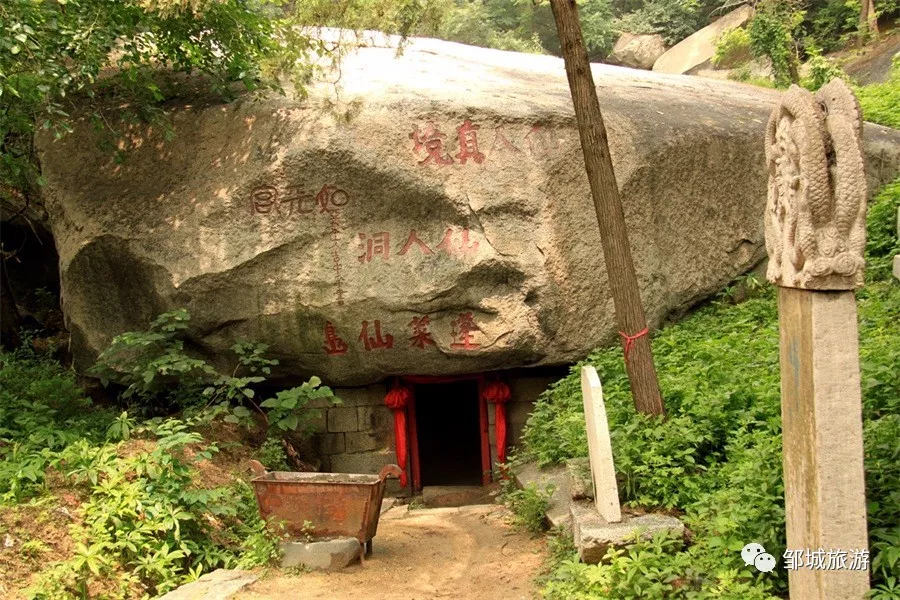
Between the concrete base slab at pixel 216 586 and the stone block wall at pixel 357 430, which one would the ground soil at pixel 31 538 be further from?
the stone block wall at pixel 357 430

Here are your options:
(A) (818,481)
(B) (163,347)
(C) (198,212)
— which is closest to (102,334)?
(B) (163,347)

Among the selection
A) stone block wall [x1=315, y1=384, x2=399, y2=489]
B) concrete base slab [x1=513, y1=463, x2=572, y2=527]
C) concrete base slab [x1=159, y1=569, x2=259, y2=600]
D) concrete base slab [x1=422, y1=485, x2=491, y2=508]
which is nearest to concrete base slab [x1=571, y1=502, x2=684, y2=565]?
concrete base slab [x1=513, y1=463, x2=572, y2=527]

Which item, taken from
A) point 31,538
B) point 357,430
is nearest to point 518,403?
point 357,430

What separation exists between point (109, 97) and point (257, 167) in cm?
170

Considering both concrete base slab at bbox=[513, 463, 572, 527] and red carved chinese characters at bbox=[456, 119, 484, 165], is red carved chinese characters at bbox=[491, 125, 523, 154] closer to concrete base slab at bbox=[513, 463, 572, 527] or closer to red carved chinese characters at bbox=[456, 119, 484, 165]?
red carved chinese characters at bbox=[456, 119, 484, 165]

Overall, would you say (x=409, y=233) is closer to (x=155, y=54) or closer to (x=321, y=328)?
(x=321, y=328)

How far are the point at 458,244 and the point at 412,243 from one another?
404mm

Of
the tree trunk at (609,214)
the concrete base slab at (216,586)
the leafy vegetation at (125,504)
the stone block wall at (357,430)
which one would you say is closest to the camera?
the concrete base slab at (216,586)

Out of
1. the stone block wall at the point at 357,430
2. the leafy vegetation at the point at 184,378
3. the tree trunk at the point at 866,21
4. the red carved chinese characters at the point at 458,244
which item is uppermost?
the tree trunk at the point at 866,21

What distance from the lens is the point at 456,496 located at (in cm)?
812

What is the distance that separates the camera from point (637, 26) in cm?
2052

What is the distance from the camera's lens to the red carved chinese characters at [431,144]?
732 cm

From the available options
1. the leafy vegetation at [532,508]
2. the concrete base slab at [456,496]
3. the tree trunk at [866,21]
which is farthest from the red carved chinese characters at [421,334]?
the tree trunk at [866,21]

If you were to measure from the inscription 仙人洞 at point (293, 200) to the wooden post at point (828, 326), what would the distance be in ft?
15.0
